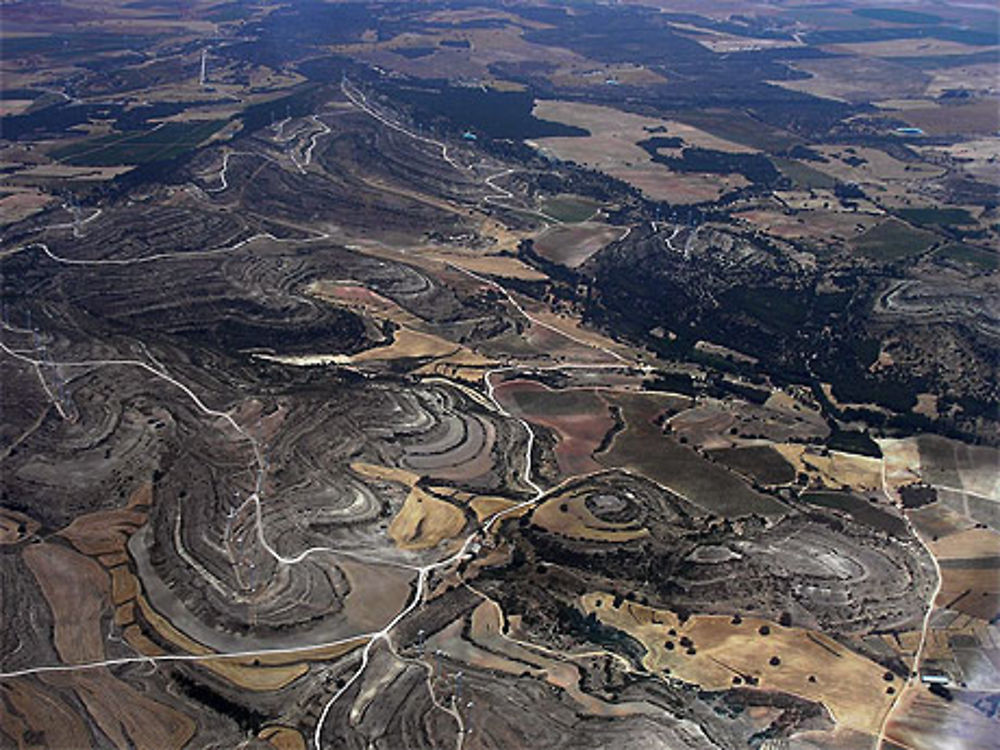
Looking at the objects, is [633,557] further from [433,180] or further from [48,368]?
[433,180]

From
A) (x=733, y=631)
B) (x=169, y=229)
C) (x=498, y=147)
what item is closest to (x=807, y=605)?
(x=733, y=631)

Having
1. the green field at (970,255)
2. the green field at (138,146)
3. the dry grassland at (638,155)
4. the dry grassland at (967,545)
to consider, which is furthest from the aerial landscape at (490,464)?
the dry grassland at (638,155)

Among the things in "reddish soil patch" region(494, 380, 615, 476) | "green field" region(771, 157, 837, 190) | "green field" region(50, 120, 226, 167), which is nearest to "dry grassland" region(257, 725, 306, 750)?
"reddish soil patch" region(494, 380, 615, 476)

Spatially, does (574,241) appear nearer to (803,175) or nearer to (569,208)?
(569,208)

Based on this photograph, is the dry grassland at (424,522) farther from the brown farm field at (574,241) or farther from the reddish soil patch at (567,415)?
the brown farm field at (574,241)

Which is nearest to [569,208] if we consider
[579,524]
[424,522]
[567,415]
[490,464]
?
[567,415]

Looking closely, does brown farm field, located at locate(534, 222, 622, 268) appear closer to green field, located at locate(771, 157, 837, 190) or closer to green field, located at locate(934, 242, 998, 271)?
green field, located at locate(771, 157, 837, 190)
